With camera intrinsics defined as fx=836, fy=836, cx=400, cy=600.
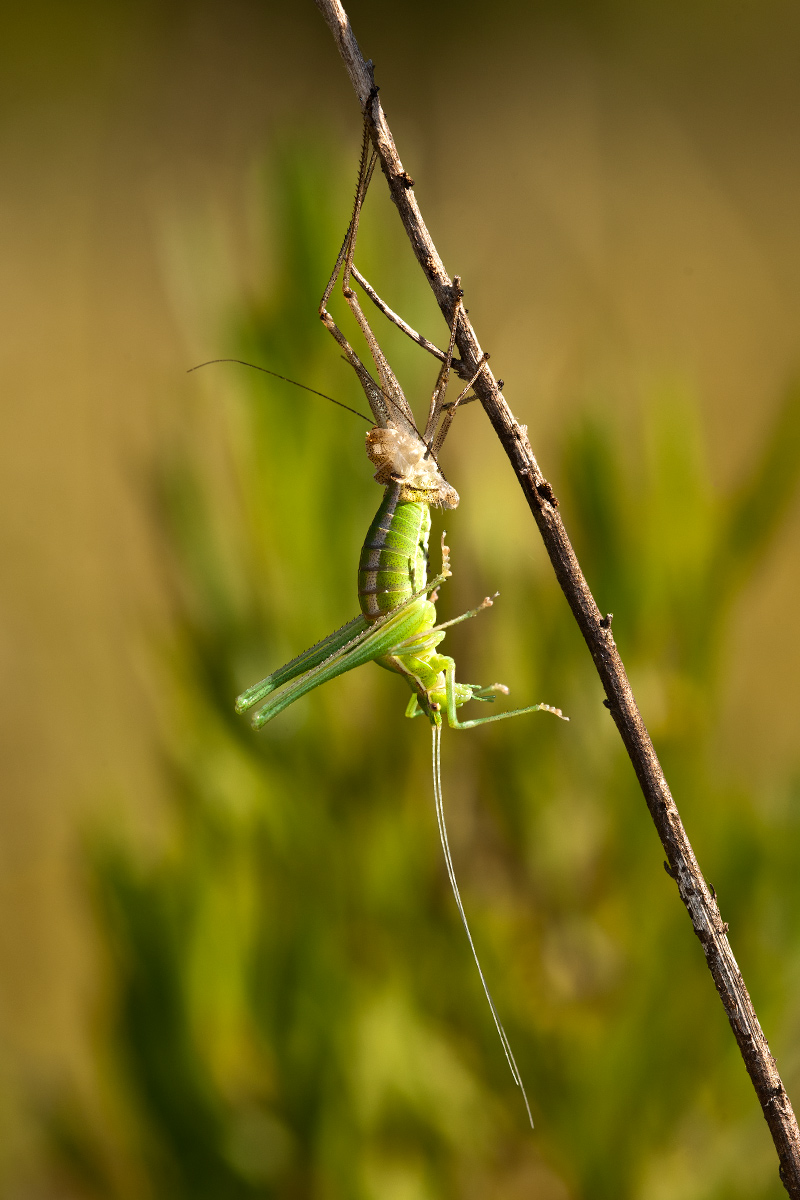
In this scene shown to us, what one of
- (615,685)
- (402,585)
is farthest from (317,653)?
(615,685)

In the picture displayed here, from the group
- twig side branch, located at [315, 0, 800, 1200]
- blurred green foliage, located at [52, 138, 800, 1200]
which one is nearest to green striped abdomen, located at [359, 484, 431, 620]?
twig side branch, located at [315, 0, 800, 1200]

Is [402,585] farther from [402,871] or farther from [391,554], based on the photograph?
[402,871]

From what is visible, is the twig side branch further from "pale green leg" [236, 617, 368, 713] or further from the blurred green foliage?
the blurred green foliage

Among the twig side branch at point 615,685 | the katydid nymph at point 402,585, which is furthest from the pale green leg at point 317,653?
the twig side branch at point 615,685

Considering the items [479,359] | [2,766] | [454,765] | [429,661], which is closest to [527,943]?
[454,765]

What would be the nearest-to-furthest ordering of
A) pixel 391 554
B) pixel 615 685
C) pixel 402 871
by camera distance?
pixel 615 685, pixel 391 554, pixel 402 871

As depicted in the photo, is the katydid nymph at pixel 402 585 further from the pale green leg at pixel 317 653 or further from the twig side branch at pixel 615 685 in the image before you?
the twig side branch at pixel 615 685

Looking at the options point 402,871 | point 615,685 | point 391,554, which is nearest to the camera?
point 615,685
